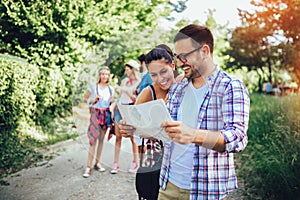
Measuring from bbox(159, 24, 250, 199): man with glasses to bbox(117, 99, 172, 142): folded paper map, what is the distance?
0.11 meters

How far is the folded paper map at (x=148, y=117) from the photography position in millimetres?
1458

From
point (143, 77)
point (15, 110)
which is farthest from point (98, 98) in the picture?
point (15, 110)

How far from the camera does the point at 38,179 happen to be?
5.11 meters

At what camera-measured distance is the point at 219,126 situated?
1646 millimetres

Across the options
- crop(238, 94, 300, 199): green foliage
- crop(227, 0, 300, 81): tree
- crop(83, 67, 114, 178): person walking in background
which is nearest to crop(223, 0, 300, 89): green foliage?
crop(227, 0, 300, 81): tree

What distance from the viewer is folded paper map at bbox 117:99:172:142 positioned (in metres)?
1.46

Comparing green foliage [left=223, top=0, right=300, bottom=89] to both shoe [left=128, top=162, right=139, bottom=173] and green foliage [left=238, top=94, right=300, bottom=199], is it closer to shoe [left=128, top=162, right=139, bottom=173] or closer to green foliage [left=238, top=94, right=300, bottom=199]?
green foliage [left=238, top=94, right=300, bottom=199]

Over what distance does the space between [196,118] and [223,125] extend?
132 millimetres

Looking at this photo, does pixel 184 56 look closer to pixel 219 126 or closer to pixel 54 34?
pixel 219 126

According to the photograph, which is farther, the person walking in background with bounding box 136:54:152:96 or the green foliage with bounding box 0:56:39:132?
the green foliage with bounding box 0:56:39:132

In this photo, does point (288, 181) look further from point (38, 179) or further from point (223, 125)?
point (38, 179)

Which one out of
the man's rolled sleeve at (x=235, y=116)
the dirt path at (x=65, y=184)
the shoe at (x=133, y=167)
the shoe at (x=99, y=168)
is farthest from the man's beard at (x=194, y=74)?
the shoe at (x=99, y=168)

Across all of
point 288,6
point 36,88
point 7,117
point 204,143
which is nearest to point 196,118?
point 204,143

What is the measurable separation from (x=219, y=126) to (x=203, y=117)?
0.28 feet
